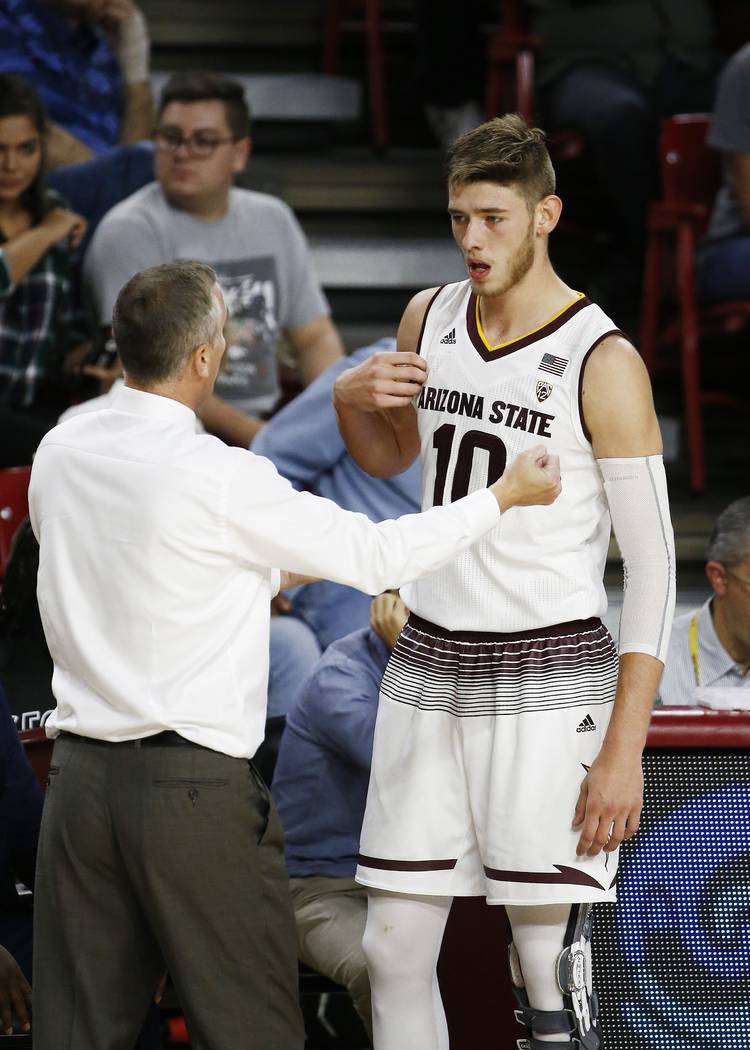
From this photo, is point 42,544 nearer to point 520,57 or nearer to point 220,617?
point 220,617

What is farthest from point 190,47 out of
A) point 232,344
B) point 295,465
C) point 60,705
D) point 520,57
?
point 60,705

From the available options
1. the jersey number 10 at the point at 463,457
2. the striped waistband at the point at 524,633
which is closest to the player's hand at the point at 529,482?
the jersey number 10 at the point at 463,457

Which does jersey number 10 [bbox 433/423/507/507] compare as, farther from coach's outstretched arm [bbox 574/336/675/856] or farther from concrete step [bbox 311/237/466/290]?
concrete step [bbox 311/237/466/290]

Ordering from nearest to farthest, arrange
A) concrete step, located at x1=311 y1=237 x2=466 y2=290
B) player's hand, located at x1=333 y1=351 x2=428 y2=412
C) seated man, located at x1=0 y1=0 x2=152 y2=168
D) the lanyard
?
player's hand, located at x1=333 y1=351 x2=428 y2=412, the lanyard, seated man, located at x1=0 y1=0 x2=152 y2=168, concrete step, located at x1=311 y1=237 x2=466 y2=290

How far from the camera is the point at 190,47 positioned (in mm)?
6688

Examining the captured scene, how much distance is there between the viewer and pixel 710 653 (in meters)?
3.40

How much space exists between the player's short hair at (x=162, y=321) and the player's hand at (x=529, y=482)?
1.63ft

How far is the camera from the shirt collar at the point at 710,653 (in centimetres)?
338

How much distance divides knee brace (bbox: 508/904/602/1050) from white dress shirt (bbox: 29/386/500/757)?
58 centimetres

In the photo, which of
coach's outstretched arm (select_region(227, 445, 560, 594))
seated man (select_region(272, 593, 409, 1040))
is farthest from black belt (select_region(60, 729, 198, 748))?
seated man (select_region(272, 593, 409, 1040))

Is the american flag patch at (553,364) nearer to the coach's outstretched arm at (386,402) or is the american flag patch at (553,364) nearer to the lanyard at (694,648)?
the coach's outstretched arm at (386,402)

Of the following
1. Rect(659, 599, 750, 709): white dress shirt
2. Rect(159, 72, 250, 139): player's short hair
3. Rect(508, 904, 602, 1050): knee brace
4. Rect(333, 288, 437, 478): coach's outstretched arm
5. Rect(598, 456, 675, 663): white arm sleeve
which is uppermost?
Rect(159, 72, 250, 139): player's short hair

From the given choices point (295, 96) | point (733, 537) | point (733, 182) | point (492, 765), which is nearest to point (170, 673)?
point (492, 765)

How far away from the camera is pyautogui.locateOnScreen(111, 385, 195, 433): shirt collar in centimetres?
230
